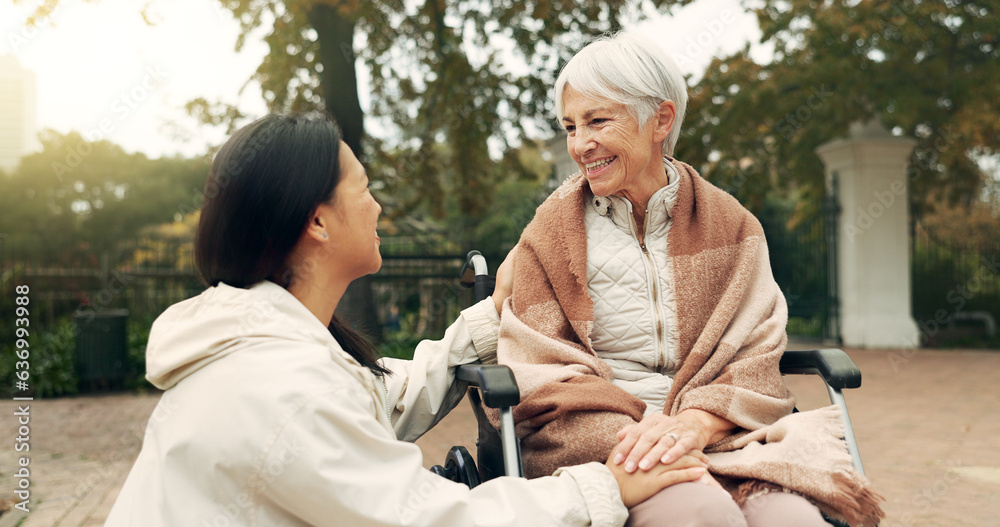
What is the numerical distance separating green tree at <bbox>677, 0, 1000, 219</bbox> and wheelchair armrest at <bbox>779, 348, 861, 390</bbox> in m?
6.62

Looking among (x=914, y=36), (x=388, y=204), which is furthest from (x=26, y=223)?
(x=914, y=36)

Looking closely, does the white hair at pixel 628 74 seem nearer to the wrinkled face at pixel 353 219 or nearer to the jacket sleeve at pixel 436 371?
the jacket sleeve at pixel 436 371

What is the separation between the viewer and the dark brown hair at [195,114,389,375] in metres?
1.29

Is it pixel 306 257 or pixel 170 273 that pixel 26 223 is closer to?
pixel 170 273

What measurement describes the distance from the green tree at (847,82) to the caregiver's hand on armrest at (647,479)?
7.19 m

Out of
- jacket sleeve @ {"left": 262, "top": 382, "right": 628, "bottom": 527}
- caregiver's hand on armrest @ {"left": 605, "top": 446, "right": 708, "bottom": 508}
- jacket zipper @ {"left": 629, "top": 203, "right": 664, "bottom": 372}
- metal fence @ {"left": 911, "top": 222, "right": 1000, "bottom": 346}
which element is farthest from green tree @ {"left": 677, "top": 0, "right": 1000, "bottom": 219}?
jacket sleeve @ {"left": 262, "top": 382, "right": 628, "bottom": 527}

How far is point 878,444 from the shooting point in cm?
511

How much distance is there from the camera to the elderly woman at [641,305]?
1.74m

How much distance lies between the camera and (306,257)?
1.42 m

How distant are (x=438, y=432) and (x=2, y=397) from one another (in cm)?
467

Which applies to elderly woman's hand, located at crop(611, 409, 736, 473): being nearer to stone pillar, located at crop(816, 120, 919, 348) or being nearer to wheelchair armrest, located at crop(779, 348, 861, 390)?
wheelchair armrest, located at crop(779, 348, 861, 390)

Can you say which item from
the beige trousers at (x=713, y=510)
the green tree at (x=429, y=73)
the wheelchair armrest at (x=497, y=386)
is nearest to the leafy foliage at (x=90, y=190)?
the green tree at (x=429, y=73)

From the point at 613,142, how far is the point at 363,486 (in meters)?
1.19

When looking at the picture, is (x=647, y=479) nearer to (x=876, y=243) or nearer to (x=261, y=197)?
(x=261, y=197)
